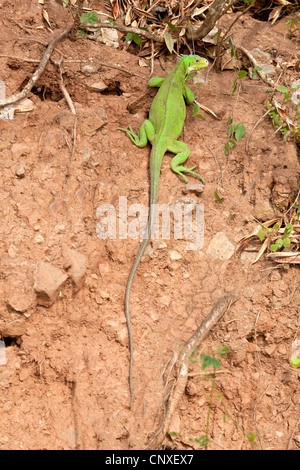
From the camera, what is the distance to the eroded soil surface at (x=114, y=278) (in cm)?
342

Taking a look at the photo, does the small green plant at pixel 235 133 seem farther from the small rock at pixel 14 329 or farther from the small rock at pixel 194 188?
the small rock at pixel 14 329

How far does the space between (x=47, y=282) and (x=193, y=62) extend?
284cm

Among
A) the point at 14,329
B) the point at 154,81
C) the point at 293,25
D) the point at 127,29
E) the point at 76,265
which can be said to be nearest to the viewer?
the point at 14,329

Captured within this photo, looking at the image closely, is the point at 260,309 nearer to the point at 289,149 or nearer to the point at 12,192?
the point at 289,149

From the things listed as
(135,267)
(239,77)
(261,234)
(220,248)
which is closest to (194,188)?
(220,248)

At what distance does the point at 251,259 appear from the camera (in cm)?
418

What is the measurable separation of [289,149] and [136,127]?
4.98 feet

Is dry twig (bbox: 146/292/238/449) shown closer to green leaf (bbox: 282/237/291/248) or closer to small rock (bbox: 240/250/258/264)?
small rock (bbox: 240/250/258/264)

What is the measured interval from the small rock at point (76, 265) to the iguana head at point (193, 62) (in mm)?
2403

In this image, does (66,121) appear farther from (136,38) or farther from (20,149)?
(136,38)

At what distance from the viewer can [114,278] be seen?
387 centimetres

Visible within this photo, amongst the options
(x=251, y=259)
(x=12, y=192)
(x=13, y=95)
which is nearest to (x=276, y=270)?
(x=251, y=259)

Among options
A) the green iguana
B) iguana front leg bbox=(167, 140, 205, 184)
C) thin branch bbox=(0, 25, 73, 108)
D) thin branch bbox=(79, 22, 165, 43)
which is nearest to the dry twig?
the green iguana

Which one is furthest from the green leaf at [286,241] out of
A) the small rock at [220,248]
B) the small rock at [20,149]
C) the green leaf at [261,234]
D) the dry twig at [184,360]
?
the small rock at [20,149]
